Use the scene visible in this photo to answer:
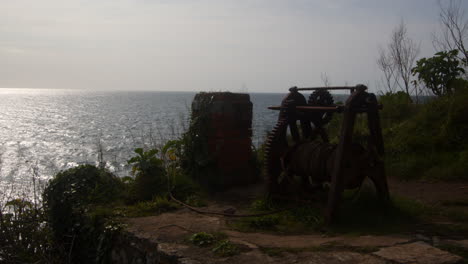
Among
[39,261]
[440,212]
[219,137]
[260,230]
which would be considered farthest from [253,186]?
[39,261]

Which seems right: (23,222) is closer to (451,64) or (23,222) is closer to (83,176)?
(83,176)

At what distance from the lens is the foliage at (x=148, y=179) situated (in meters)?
5.31

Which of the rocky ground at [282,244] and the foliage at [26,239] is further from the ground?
the rocky ground at [282,244]

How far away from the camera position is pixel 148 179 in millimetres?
5406

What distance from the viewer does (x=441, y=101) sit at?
7.66 m

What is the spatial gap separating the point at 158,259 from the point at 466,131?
234 inches

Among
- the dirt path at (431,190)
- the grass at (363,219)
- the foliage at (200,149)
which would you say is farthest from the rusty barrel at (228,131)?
the dirt path at (431,190)

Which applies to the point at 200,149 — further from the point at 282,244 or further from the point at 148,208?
the point at 282,244

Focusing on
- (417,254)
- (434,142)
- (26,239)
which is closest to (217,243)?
(417,254)

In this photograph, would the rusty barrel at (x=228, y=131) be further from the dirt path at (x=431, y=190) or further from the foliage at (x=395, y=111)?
the foliage at (x=395, y=111)

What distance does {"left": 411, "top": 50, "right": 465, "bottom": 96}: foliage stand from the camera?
333 inches

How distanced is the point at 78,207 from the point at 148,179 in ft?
3.35

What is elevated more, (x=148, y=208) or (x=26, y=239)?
(x=148, y=208)

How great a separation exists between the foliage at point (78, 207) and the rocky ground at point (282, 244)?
1.67 feet
